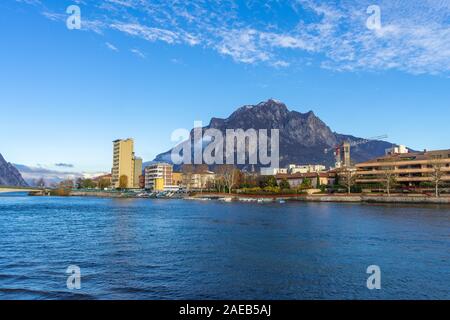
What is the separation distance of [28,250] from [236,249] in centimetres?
1411

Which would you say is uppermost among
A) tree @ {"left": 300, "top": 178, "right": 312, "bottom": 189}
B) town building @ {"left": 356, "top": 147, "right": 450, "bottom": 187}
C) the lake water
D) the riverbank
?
town building @ {"left": 356, "top": 147, "right": 450, "bottom": 187}

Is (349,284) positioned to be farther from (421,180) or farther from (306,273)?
(421,180)

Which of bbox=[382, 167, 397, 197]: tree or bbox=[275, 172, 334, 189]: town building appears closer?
bbox=[382, 167, 397, 197]: tree

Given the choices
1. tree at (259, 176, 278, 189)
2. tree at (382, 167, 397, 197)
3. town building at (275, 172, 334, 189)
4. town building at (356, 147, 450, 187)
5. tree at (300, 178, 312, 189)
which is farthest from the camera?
tree at (259, 176, 278, 189)

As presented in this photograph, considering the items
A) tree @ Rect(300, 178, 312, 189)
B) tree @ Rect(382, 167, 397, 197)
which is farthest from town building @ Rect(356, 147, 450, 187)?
tree @ Rect(300, 178, 312, 189)

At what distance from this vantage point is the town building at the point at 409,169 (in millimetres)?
104750

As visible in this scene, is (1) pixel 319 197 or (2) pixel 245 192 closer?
(1) pixel 319 197

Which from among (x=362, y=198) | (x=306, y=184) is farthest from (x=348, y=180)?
(x=306, y=184)

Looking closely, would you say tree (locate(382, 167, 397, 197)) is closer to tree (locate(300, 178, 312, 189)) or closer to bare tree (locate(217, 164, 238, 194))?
tree (locate(300, 178, 312, 189))

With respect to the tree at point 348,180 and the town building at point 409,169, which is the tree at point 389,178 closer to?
the town building at point 409,169

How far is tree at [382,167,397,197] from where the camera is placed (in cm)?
10750

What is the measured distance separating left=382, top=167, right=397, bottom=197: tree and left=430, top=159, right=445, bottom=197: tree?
9.78m
